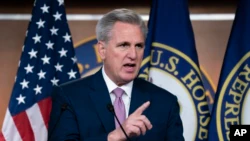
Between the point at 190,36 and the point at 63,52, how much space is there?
2.95 ft

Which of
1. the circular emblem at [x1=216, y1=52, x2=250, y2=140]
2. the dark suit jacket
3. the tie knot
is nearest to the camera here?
the dark suit jacket

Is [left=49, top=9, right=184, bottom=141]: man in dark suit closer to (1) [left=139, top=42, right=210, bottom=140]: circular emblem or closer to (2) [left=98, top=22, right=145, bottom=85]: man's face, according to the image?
(2) [left=98, top=22, right=145, bottom=85]: man's face

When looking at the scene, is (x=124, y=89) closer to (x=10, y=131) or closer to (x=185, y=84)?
(x=185, y=84)

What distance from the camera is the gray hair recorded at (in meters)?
1.89

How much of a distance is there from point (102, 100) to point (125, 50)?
23 centimetres

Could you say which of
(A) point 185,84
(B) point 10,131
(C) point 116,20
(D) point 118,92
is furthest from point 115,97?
(B) point 10,131

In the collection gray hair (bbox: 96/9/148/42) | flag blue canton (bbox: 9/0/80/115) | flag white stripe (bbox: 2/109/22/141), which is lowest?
flag white stripe (bbox: 2/109/22/141)

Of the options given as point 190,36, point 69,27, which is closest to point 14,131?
point 69,27

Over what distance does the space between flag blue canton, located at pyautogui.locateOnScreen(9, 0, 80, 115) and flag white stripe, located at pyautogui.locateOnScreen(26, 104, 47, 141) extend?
0.13 feet

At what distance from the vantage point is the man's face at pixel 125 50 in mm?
1865

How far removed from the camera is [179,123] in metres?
1.94

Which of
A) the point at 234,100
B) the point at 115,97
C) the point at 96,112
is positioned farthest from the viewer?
the point at 234,100

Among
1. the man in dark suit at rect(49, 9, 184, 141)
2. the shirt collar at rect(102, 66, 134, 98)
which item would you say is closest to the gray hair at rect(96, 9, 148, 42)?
the man in dark suit at rect(49, 9, 184, 141)

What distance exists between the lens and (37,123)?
3.15 meters
